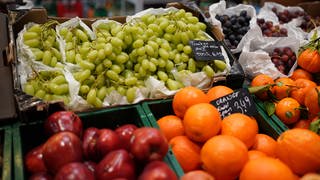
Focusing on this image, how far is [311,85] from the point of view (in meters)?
1.57

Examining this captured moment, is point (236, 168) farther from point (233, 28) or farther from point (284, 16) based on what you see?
point (284, 16)

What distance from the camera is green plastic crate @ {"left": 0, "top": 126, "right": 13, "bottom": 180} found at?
106cm

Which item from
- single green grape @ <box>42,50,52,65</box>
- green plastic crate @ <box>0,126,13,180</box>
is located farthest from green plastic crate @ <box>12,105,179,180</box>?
single green grape @ <box>42,50,52,65</box>

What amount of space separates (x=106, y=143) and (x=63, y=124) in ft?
0.69

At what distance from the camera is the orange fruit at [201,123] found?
118cm

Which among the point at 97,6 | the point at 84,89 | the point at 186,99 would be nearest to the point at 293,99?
the point at 186,99

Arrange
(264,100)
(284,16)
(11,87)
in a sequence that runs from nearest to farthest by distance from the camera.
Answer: (11,87), (264,100), (284,16)

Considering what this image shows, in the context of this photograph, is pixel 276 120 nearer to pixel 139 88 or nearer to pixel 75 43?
pixel 139 88

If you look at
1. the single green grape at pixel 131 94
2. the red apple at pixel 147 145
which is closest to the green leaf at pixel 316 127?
the red apple at pixel 147 145

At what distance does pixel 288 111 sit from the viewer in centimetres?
146

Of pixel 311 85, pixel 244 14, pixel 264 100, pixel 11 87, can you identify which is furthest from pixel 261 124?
pixel 11 87

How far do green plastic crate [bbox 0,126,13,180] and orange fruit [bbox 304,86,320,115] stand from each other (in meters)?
Answer: 1.18

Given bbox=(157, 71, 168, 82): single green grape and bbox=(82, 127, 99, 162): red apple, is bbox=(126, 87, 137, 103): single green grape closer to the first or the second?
bbox=(157, 71, 168, 82): single green grape

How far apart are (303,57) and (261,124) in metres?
0.47
